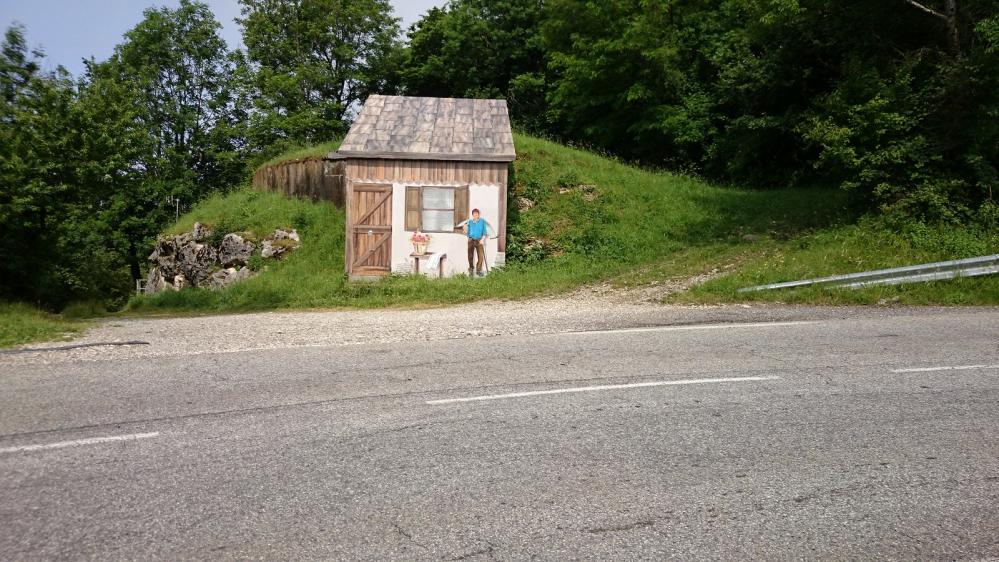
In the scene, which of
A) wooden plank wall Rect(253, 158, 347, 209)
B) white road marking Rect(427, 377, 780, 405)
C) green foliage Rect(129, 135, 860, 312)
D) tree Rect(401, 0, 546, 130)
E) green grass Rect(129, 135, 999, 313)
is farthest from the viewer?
tree Rect(401, 0, 546, 130)

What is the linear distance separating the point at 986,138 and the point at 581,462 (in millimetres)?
15068

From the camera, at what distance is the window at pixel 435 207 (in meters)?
19.6

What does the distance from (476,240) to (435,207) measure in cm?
152

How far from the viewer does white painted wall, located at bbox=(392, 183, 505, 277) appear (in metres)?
19.6

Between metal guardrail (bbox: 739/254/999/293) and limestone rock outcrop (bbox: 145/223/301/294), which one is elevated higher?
metal guardrail (bbox: 739/254/999/293)

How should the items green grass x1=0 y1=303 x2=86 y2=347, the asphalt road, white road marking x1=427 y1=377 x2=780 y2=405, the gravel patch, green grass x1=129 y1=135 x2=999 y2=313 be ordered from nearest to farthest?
1. the asphalt road
2. white road marking x1=427 y1=377 x2=780 y2=405
3. the gravel patch
4. green grass x1=0 y1=303 x2=86 y2=347
5. green grass x1=129 y1=135 x2=999 y2=313

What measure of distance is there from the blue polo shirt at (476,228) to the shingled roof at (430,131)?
5.84ft

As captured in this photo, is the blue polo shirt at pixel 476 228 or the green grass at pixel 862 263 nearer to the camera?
the green grass at pixel 862 263

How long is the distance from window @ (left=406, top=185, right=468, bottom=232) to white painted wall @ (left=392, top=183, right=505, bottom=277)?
146mm

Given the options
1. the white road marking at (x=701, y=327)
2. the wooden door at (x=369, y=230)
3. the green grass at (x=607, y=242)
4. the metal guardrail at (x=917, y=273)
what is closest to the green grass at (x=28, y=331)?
the green grass at (x=607, y=242)

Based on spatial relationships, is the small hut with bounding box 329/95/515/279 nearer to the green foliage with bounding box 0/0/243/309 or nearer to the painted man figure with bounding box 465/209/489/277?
the painted man figure with bounding box 465/209/489/277

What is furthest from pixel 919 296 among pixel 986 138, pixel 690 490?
pixel 690 490

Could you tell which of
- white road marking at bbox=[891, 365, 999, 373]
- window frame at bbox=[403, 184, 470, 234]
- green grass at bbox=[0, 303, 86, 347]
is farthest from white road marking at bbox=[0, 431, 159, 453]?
window frame at bbox=[403, 184, 470, 234]

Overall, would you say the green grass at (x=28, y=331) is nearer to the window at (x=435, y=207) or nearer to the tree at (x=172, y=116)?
the window at (x=435, y=207)
